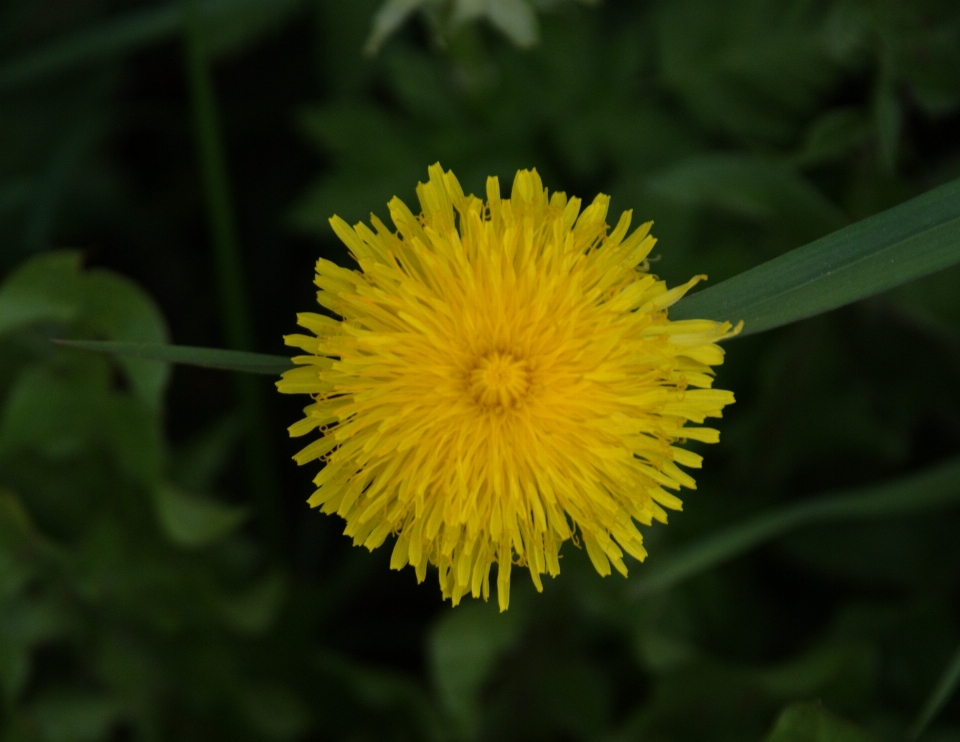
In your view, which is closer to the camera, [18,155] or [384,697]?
[384,697]

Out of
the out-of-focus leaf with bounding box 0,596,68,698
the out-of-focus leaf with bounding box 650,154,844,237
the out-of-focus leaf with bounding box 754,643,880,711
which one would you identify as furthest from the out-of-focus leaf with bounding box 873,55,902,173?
the out-of-focus leaf with bounding box 0,596,68,698

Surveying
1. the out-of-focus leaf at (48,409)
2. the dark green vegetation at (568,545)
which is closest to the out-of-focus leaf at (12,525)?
the dark green vegetation at (568,545)

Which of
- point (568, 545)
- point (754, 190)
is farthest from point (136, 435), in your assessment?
point (754, 190)

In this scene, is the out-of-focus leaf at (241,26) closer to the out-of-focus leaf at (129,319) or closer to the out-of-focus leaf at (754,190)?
the out-of-focus leaf at (129,319)

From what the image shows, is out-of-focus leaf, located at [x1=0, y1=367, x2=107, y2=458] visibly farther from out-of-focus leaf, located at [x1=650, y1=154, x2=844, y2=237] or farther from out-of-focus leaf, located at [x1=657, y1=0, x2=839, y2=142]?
out-of-focus leaf, located at [x1=657, y1=0, x2=839, y2=142]

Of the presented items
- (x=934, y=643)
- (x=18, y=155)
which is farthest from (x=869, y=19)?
(x=18, y=155)

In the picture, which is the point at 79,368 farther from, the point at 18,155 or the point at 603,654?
the point at 603,654
